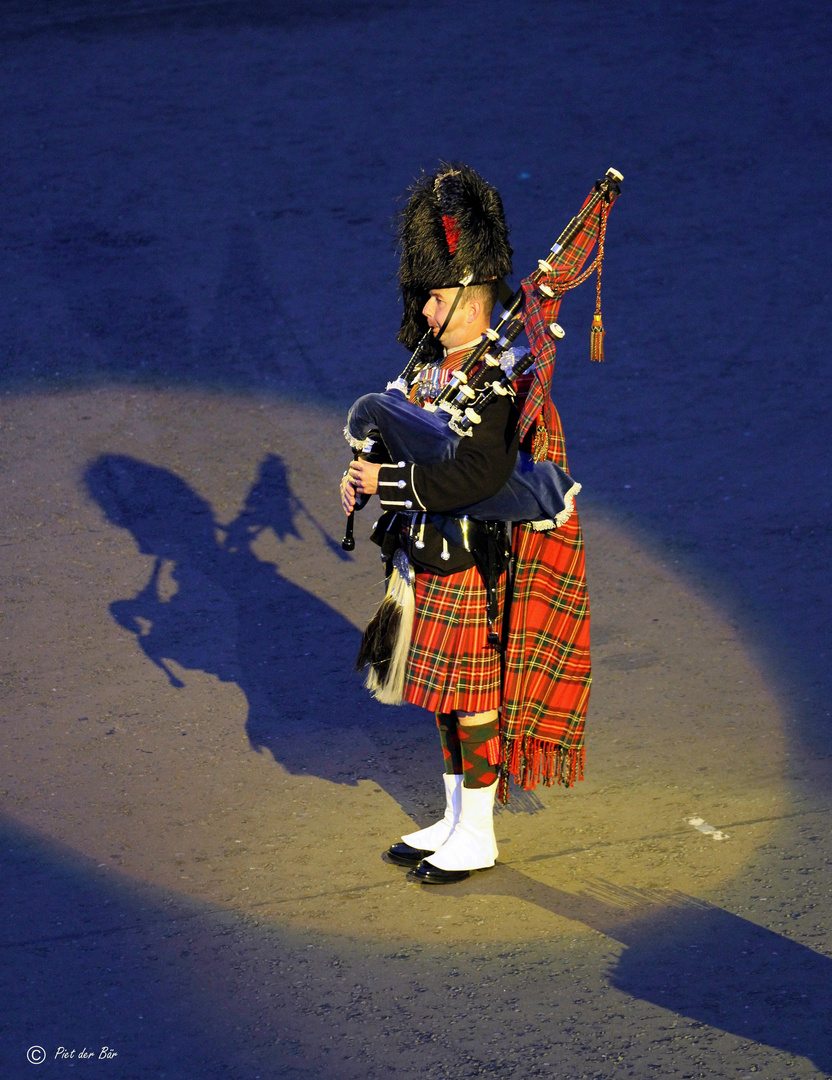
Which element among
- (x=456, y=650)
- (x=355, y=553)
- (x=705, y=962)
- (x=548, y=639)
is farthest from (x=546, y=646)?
(x=355, y=553)

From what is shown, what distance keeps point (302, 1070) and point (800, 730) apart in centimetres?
237

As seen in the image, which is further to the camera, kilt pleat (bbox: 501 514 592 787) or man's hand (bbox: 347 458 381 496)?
kilt pleat (bbox: 501 514 592 787)

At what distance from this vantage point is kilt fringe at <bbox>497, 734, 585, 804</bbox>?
14.3 feet

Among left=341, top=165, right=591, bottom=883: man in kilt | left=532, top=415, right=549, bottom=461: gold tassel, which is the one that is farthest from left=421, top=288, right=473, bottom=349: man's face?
left=532, top=415, right=549, bottom=461: gold tassel

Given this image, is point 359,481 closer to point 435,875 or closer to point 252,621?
point 435,875

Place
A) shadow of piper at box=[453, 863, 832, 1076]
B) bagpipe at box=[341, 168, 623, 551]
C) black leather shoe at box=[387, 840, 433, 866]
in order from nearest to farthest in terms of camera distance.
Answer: shadow of piper at box=[453, 863, 832, 1076] → bagpipe at box=[341, 168, 623, 551] → black leather shoe at box=[387, 840, 433, 866]

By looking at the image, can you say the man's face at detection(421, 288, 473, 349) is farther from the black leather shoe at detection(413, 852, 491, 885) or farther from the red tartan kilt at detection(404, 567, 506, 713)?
the black leather shoe at detection(413, 852, 491, 885)

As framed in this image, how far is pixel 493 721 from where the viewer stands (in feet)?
14.2

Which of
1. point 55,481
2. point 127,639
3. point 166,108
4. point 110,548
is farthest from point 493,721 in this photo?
point 166,108

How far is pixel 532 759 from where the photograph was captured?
4371mm

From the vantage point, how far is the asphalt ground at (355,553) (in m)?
3.93

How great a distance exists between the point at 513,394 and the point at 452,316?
30 cm

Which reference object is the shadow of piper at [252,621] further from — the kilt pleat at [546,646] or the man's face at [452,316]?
the man's face at [452,316]

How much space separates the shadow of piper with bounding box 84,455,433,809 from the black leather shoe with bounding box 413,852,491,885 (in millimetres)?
477
